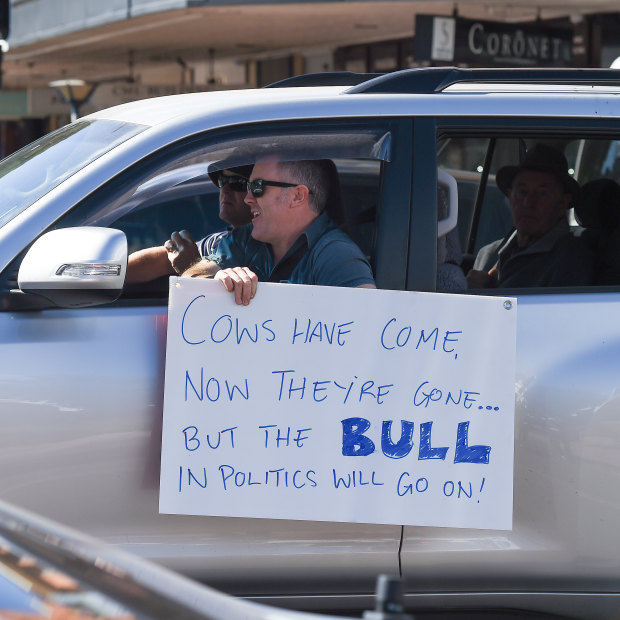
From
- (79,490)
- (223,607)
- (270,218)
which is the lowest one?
(223,607)

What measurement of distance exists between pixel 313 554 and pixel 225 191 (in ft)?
4.07

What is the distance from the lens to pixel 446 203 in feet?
10.8

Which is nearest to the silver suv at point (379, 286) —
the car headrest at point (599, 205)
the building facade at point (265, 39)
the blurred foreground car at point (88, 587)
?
the car headrest at point (599, 205)

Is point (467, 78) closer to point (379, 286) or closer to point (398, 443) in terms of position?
point (379, 286)

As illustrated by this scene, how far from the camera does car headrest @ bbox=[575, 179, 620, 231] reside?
148 inches

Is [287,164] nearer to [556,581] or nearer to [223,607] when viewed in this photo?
[556,581]

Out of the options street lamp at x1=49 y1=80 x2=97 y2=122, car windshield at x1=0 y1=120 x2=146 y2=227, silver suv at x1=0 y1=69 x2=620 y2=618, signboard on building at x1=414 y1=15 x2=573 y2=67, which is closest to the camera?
silver suv at x1=0 y1=69 x2=620 y2=618

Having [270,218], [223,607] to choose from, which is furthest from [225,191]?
[223,607]

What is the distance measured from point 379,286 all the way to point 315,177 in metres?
0.42

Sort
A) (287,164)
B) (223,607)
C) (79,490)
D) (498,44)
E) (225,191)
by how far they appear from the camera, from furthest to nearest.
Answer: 1. (498,44)
2. (225,191)
3. (287,164)
4. (79,490)
5. (223,607)

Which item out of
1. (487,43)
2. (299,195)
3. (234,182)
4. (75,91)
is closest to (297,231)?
(299,195)

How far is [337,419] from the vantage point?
296 cm

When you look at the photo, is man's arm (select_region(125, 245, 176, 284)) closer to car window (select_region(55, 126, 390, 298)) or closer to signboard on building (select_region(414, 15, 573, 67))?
car window (select_region(55, 126, 390, 298))

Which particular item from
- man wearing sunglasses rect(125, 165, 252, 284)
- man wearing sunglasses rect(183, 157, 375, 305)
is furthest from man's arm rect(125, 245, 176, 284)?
man wearing sunglasses rect(183, 157, 375, 305)
